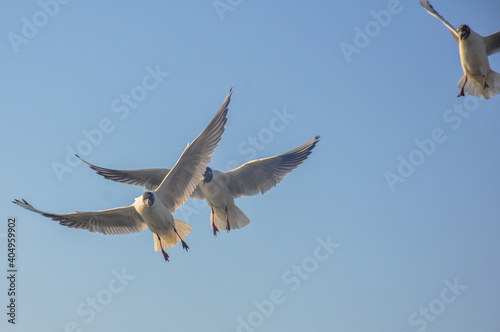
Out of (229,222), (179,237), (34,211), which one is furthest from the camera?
(229,222)

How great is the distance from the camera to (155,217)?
12.5m

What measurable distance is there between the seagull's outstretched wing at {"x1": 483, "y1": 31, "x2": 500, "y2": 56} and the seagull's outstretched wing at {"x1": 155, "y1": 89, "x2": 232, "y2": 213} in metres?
4.50

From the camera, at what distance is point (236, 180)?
14820 mm

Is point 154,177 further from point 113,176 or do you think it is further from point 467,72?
point 467,72

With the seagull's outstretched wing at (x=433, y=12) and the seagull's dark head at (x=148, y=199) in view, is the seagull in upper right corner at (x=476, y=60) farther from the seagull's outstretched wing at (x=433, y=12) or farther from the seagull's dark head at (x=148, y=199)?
the seagull's dark head at (x=148, y=199)

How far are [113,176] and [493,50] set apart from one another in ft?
25.3

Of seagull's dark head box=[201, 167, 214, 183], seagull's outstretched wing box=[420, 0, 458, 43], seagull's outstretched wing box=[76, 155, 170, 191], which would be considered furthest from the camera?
seagull's outstretched wing box=[76, 155, 170, 191]

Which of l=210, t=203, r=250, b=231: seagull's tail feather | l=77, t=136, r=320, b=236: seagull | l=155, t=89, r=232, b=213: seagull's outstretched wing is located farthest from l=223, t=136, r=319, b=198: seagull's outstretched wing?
l=155, t=89, r=232, b=213: seagull's outstretched wing

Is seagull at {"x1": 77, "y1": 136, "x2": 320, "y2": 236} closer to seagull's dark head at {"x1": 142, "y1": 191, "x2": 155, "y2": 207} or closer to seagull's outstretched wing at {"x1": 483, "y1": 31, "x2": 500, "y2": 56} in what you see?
seagull's dark head at {"x1": 142, "y1": 191, "x2": 155, "y2": 207}

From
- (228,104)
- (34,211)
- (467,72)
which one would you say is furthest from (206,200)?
(467,72)

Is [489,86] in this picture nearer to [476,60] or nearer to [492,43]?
[476,60]

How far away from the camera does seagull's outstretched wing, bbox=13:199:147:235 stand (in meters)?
12.9

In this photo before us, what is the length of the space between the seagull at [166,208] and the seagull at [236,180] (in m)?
1.52

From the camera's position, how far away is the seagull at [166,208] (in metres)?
12.6
